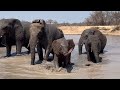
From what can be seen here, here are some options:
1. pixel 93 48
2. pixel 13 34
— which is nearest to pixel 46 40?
pixel 93 48

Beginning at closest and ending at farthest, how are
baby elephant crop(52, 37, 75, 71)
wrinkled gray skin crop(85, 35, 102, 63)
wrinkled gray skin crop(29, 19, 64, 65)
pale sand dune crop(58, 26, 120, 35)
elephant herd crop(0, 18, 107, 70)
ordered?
baby elephant crop(52, 37, 75, 71), elephant herd crop(0, 18, 107, 70), wrinkled gray skin crop(29, 19, 64, 65), wrinkled gray skin crop(85, 35, 102, 63), pale sand dune crop(58, 26, 120, 35)

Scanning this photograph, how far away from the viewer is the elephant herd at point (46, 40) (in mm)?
8170

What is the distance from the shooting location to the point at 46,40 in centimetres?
944

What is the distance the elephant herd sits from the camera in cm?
817

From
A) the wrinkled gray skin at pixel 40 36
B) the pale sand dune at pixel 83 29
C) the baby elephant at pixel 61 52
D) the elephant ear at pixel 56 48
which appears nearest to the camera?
the baby elephant at pixel 61 52

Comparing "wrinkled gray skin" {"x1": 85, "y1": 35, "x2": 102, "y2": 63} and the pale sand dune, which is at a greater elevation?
"wrinkled gray skin" {"x1": 85, "y1": 35, "x2": 102, "y2": 63}

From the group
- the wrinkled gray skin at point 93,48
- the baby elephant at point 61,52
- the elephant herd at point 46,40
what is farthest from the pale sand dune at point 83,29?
the baby elephant at point 61,52

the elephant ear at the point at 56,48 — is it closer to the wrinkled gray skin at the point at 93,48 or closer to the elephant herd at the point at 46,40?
the elephant herd at the point at 46,40

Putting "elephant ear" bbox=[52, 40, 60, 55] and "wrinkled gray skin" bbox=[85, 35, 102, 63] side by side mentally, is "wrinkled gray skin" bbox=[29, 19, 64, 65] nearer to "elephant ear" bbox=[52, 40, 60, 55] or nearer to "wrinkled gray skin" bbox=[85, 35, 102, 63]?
"elephant ear" bbox=[52, 40, 60, 55]

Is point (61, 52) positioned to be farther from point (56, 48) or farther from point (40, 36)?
point (40, 36)

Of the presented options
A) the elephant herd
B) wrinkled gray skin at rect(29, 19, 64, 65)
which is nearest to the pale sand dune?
the elephant herd

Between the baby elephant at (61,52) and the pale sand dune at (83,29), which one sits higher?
the baby elephant at (61,52)
